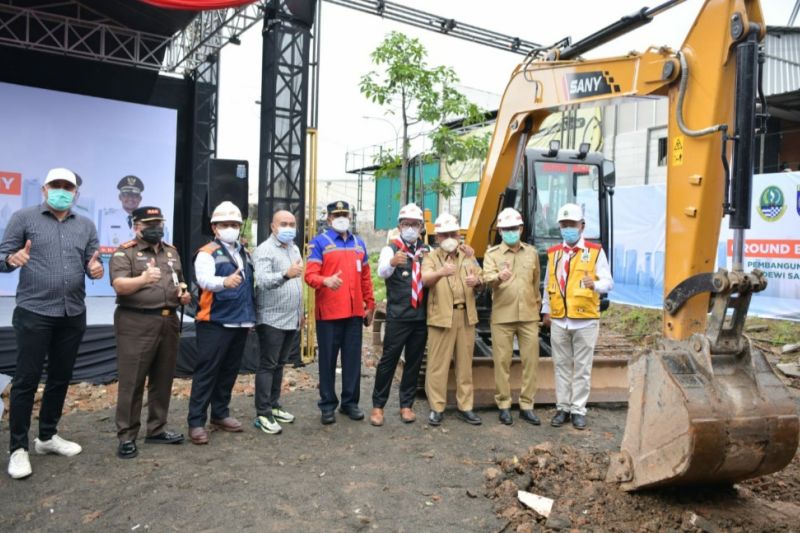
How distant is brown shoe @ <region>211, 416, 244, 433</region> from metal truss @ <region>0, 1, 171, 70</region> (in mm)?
6948

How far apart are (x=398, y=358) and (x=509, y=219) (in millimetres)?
1567

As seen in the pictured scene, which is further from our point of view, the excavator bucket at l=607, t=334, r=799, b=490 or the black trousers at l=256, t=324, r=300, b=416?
the black trousers at l=256, t=324, r=300, b=416

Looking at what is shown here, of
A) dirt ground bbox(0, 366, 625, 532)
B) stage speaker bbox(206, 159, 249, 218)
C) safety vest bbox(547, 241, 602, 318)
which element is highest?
stage speaker bbox(206, 159, 249, 218)

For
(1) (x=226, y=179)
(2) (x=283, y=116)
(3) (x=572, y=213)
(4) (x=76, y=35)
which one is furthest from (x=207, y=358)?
(4) (x=76, y=35)

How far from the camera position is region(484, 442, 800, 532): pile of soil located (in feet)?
10.3

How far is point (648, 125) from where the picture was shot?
14.8 m

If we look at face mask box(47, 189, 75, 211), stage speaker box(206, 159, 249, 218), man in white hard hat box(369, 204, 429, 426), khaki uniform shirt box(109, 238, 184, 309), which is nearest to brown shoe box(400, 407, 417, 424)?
man in white hard hat box(369, 204, 429, 426)

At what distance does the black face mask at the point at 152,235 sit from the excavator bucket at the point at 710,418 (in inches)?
130

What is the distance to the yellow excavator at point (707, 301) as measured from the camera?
294 cm

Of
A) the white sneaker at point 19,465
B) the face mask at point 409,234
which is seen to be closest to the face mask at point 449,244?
the face mask at point 409,234

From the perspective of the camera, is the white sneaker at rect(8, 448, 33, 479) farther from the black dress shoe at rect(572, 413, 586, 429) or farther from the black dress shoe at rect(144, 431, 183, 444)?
the black dress shoe at rect(572, 413, 586, 429)

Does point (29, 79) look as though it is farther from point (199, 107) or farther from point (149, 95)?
point (199, 107)

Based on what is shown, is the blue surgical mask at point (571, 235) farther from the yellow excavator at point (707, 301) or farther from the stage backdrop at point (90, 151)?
the stage backdrop at point (90, 151)

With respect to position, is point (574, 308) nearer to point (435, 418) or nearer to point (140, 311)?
point (435, 418)
